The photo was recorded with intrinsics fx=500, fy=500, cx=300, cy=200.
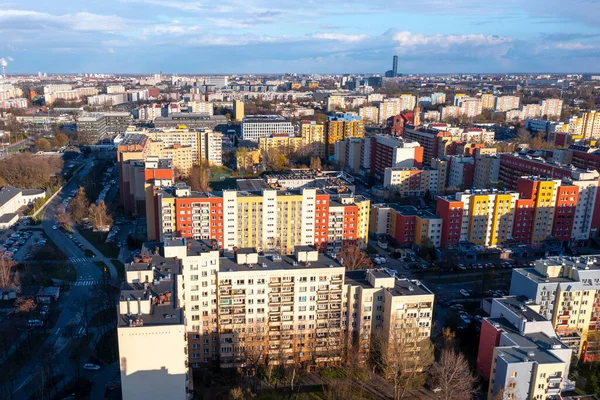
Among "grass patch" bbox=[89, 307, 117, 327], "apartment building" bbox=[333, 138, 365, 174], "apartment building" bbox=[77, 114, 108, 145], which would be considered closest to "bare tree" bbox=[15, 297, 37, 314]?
"grass patch" bbox=[89, 307, 117, 327]

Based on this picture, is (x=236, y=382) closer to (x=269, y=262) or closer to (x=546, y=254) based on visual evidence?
(x=269, y=262)

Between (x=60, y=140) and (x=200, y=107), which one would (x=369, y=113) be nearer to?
Result: (x=200, y=107)

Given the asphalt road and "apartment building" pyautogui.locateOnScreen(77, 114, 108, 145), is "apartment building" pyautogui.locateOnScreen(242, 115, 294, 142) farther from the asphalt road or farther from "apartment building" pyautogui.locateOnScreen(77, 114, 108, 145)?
the asphalt road

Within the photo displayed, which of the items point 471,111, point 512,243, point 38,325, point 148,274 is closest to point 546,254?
point 512,243

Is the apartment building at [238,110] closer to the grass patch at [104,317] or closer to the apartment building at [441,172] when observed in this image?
the apartment building at [441,172]

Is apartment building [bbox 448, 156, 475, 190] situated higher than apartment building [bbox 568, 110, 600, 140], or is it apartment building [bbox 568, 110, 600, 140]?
apartment building [bbox 568, 110, 600, 140]

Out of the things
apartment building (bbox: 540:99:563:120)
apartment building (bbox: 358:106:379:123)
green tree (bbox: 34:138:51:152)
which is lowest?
green tree (bbox: 34:138:51:152)

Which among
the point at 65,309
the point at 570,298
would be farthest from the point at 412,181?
the point at 65,309
